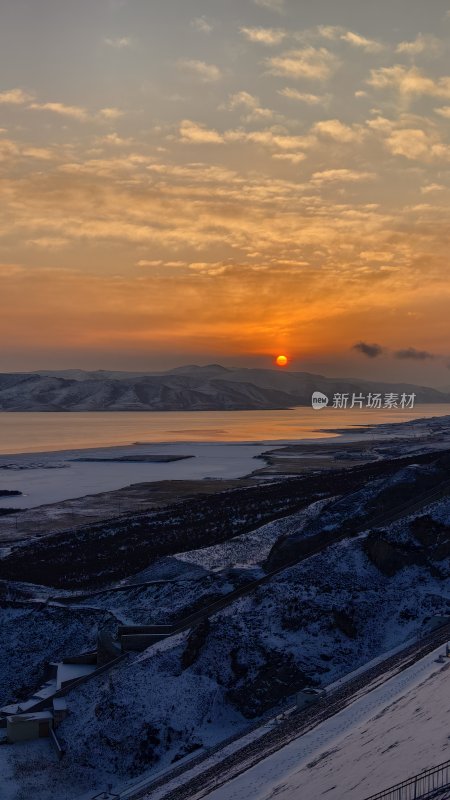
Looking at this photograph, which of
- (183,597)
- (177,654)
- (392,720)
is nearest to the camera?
(392,720)

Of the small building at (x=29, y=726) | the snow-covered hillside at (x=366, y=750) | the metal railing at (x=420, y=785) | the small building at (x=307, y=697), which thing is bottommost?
Answer: the small building at (x=29, y=726)

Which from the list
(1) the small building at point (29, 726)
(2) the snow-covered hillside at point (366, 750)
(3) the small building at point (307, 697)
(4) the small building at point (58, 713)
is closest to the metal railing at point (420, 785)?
(2) the snow-covered hillside at point (366, 750)

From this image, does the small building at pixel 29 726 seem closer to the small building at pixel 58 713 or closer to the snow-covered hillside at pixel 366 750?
the small building at pixel 58 713

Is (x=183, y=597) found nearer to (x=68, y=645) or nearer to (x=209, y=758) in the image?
(x=68, y=645)

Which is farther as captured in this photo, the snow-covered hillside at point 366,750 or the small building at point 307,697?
the small building at point 307,697

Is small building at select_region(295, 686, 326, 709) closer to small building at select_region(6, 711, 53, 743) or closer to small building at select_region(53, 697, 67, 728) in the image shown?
small building at select_region(53, 697, 67, 728)

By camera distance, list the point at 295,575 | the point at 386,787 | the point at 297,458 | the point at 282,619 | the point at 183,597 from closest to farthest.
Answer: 1. the point at 386,787
2. the point at 282,619
3. the point at 295,575
4. the point at 183,597
5. the point at 297,458

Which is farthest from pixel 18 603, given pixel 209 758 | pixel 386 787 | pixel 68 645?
pixel 386 787
